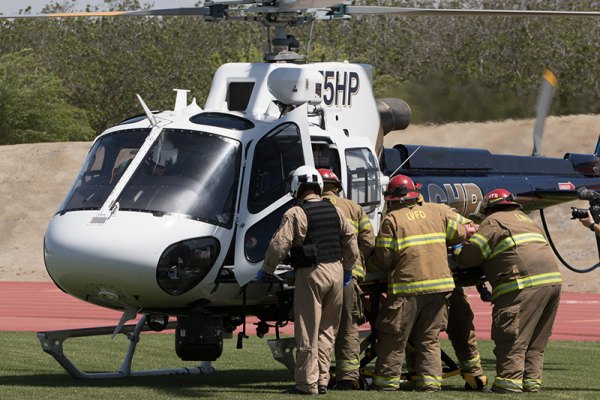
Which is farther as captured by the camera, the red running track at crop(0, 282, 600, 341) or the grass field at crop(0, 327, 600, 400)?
the red running track at crop(0, 282, 600, 341)

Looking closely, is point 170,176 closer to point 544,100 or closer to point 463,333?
point 463,333

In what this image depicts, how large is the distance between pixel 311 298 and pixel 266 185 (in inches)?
51.8

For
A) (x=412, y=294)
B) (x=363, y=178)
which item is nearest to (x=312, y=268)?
(x=412, y=294)

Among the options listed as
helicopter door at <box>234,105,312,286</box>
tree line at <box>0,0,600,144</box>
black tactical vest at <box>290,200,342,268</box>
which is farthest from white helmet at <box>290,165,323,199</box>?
tree line at <box>0,0,600,144</box>

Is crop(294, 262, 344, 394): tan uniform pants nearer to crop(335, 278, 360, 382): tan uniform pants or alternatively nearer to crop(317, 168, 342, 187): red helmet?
crop(335, 278, 360, 382): tan uniform pants

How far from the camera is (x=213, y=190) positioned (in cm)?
1144

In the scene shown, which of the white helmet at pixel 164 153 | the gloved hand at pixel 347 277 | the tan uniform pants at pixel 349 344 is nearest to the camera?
the gloved hand at pixel 347 277

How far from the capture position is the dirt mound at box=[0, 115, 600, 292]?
35.0m

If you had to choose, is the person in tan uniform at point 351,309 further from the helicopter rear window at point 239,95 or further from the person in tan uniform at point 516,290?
the helicopter rear window at point 239,95

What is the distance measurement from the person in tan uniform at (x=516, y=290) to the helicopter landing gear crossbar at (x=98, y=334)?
326 cm

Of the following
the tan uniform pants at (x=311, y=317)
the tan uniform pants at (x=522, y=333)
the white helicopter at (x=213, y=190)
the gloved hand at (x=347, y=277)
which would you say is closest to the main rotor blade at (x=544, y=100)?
the white helicopter at (x=213, y=190)

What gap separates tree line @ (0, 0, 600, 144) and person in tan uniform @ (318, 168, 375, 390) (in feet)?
94.5

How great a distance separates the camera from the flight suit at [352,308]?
38.2ft

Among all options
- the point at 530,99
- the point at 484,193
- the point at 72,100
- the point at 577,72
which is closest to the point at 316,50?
the point at 577,72
